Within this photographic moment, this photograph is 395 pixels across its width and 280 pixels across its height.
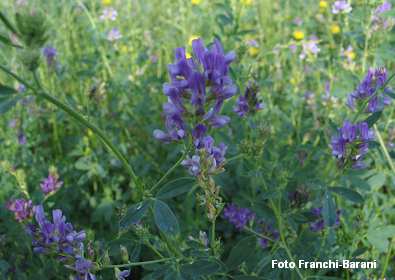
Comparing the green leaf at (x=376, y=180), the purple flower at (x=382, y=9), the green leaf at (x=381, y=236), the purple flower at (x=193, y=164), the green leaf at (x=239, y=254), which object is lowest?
the green leaf at (x=381, y=236)

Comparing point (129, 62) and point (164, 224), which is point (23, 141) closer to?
point (129, 62)

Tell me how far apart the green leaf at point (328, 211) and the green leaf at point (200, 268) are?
0.48 metres

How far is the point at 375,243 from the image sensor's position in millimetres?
1870

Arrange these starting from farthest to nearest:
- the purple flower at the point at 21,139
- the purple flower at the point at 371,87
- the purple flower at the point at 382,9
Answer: the purple flower at the point at 21,139 < the purple flower at the point at 382,9 < the purple flower at the point at 371,87

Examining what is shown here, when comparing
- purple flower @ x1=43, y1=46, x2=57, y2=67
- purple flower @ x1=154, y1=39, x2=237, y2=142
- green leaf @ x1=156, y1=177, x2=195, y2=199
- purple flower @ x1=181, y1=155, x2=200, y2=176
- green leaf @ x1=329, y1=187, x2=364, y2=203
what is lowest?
green leaf @ x1=329, y1=187, x2=364, y2=203

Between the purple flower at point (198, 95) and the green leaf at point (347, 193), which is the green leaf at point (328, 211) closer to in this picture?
the green leaf at point (347, 193)

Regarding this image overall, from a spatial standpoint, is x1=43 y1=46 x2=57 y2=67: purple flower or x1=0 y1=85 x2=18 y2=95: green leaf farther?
x1=43 y1=46 x2=57 y2=67: purple flower

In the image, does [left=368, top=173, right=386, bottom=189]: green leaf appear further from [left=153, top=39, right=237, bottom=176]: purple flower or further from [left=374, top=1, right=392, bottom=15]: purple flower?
[left=153, top=39, right=237, bottom=176]: purple flower

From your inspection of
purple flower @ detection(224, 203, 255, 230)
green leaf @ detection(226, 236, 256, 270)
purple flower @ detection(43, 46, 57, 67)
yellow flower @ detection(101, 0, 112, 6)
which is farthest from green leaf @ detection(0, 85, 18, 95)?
yellow flower @ detection(101, 0, 112, 6)

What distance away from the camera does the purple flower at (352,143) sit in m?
1.57

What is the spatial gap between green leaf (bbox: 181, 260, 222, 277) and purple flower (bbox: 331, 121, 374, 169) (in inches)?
22.6

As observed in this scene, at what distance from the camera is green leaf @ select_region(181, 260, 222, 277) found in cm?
135

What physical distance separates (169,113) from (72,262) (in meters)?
0.54

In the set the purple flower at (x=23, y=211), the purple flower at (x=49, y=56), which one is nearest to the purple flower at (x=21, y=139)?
the purple flower at (x=49, y=56)
